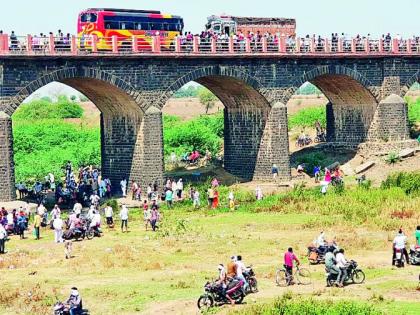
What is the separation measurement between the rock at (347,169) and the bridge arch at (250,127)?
5124 millimetres

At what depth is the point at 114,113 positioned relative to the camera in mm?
48531

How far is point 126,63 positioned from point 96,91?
337 centimetres

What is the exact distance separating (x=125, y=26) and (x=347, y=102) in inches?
759

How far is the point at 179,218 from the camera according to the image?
4053 cm

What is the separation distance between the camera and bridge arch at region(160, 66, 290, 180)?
5141 centimetres

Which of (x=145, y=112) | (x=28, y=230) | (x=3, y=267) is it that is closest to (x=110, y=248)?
(x=3, y=267)

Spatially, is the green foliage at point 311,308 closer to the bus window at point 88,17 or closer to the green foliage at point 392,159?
the bus window at point 88,17

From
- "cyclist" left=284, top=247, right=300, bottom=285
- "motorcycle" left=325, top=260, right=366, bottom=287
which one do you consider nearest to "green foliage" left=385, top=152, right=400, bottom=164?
"motorcycle" left=325, top=260, right=366, bottom=287

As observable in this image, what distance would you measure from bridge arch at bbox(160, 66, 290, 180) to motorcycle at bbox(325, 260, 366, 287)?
2479cm

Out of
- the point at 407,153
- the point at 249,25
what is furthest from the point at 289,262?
the point at 249,25

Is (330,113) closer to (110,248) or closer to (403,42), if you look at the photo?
(403,42)

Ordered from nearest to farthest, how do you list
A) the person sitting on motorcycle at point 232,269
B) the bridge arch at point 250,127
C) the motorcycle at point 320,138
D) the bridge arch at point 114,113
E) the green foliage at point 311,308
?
the green foliage at point 311,308
the person sitting on motorcycle at point 232,269
the bridge arch at point 114,113
the bridge arch at point 250,127
the motorcycle at point 320,138

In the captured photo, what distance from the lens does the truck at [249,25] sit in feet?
178

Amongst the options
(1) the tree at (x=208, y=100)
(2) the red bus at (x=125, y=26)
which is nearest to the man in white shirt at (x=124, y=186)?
(2) the red bus at (x=125, y=26)
